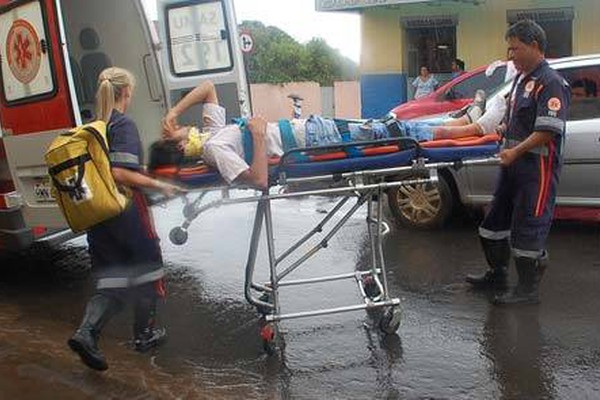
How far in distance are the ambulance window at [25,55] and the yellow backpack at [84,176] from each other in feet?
6.03

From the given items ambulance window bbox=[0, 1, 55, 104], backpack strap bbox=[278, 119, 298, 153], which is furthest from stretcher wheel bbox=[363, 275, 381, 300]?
ambulance window bbox=[0, 1, 55, 104]

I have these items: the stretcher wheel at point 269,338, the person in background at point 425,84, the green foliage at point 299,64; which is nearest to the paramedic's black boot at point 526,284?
the stretcher wheel at point 269,338

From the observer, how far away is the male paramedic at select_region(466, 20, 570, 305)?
195 inches

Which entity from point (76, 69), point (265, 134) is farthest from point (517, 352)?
point (76, 69)

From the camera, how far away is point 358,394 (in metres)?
4.13

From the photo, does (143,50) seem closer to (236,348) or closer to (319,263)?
(319,263)

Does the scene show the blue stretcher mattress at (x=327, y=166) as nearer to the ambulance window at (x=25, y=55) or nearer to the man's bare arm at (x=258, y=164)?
the man's bare arm at (x=258, y=164)

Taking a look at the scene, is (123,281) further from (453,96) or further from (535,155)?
(453,96)

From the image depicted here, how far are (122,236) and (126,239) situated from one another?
0.10 feet

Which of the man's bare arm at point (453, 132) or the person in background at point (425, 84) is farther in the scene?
the person in background at point (425, 84)

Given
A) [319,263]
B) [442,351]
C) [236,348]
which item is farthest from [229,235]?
Answer: [442,351]

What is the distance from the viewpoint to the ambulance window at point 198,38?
23.4 feet

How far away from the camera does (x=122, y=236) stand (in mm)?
4523

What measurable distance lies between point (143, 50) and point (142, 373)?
413cm
